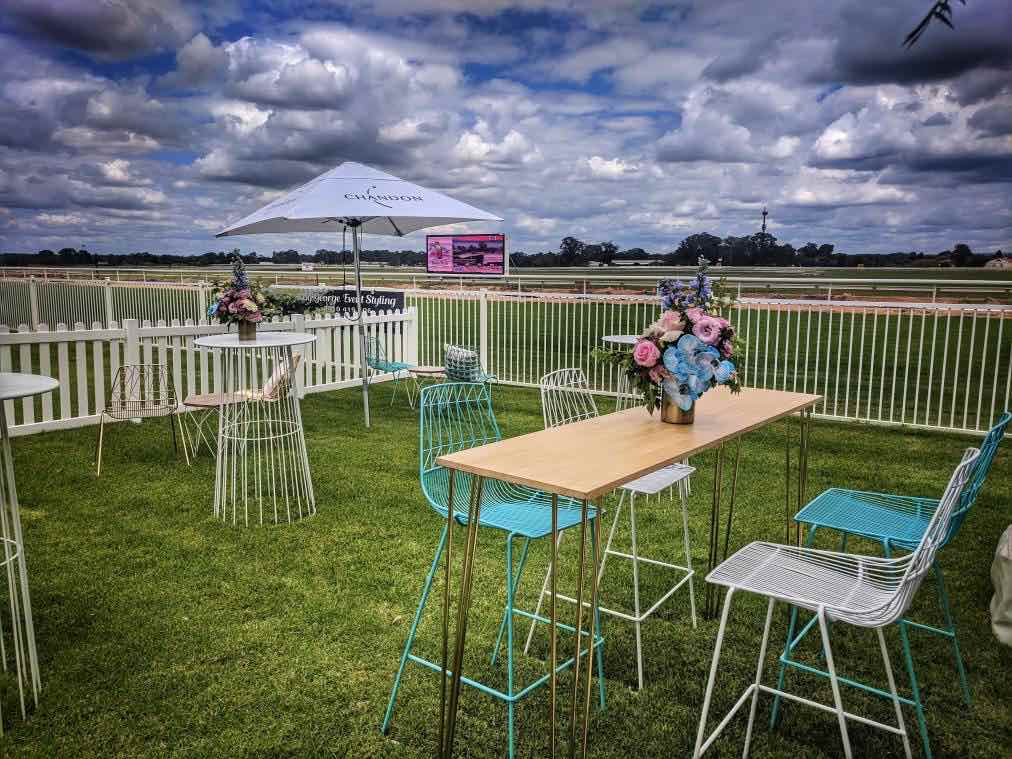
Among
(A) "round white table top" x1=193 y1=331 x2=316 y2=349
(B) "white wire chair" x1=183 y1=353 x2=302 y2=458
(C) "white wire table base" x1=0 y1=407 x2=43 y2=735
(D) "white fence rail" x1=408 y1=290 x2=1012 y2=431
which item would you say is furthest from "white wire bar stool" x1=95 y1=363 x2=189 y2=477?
(D) "white fence rail" x1=408 y1=290 x2=1012 y2=431

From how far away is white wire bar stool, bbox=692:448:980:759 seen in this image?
2.11 metres

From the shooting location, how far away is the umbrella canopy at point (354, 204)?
6.85 m

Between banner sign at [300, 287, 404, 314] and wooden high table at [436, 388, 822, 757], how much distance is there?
7674mm

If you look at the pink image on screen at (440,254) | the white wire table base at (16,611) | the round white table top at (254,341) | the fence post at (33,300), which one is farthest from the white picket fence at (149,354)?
the pink image on screen at (440,254)

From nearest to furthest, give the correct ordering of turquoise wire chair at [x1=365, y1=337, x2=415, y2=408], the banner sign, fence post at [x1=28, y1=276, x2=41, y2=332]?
turquoise wire chair at [x1=365, y1=337, x2=415, y2=408] < the banner sign < fence post at [x1=28, y1=276, x2=41, y2=332]

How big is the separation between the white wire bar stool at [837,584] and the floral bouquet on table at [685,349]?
72cm

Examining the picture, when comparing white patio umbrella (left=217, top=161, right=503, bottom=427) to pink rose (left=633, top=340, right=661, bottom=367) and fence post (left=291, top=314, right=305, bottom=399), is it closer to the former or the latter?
fence post (left=291, top=314, right=305, bottom=399)

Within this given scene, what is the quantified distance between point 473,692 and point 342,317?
294 inches

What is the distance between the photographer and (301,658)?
312cm

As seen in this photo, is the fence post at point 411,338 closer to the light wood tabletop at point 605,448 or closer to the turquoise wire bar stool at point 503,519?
the turquoise wire bar stool at point 503,519

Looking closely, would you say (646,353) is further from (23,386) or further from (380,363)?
(380,363)

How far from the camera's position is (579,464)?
242 cm

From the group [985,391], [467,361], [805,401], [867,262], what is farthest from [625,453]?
[867,262]

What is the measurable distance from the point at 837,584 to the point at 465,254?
16.7 meters
